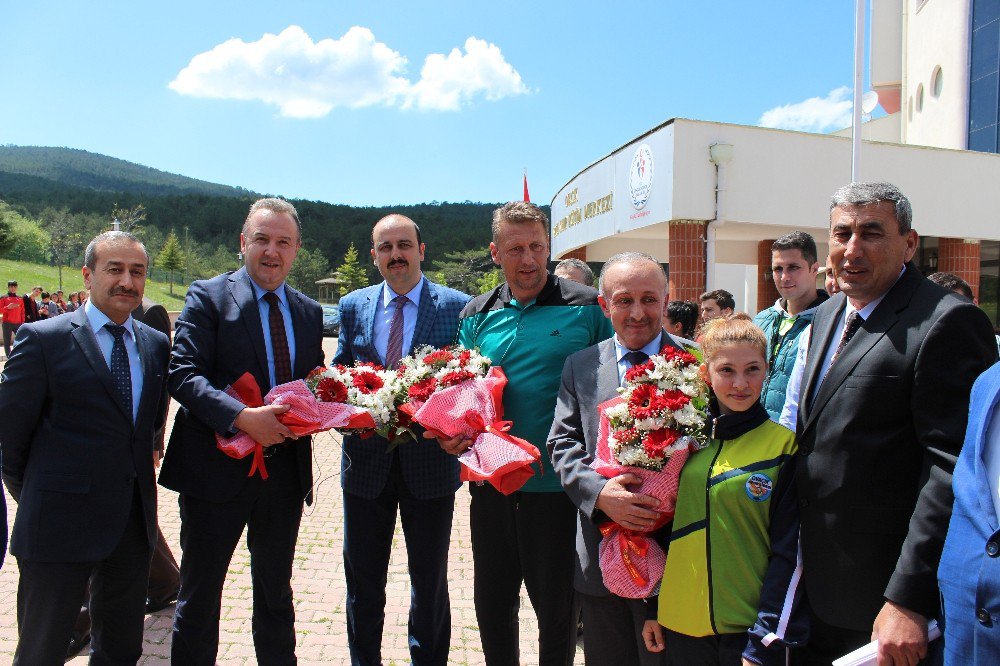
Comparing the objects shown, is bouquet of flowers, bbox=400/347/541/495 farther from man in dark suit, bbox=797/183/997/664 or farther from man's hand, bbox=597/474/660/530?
man in dark suit, bbox=797/183/997/664

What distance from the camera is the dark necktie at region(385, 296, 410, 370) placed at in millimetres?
3797

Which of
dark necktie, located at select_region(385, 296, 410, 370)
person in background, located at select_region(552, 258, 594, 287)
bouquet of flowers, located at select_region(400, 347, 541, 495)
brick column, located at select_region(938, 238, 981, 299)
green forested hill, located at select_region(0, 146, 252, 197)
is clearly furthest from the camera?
green forested hill, located at select_region(0, 146, 252, 197)

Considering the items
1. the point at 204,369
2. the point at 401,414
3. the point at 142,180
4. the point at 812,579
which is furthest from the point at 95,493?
the point at 142,180

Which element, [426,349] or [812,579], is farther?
[426,349]

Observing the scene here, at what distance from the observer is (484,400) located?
3160 mm

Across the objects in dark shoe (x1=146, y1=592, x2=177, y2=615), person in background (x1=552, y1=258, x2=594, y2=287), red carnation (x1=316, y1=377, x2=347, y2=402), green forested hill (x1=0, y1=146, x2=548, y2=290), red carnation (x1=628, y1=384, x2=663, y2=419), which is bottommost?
dark shoe (x1=146, y1=592, x2=177, y2=615)

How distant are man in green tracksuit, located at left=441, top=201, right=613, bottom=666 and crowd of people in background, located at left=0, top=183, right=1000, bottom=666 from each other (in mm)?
12

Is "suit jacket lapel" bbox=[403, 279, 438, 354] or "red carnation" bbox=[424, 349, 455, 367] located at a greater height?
"suit jacket lapel" bbox=[403, 279, 438, 354]

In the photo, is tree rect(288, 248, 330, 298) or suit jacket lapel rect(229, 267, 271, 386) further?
tree rect(288, 248, 330, 298)

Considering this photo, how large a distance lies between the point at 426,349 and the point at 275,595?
154cm

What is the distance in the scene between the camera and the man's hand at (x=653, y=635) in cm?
264

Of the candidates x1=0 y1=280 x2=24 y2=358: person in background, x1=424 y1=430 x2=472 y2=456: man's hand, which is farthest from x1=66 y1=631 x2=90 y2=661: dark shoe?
x1=0 y1=280 x2=24 y2=358: person in background

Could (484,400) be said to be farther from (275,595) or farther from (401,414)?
(275,595)

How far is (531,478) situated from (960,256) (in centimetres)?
1783
